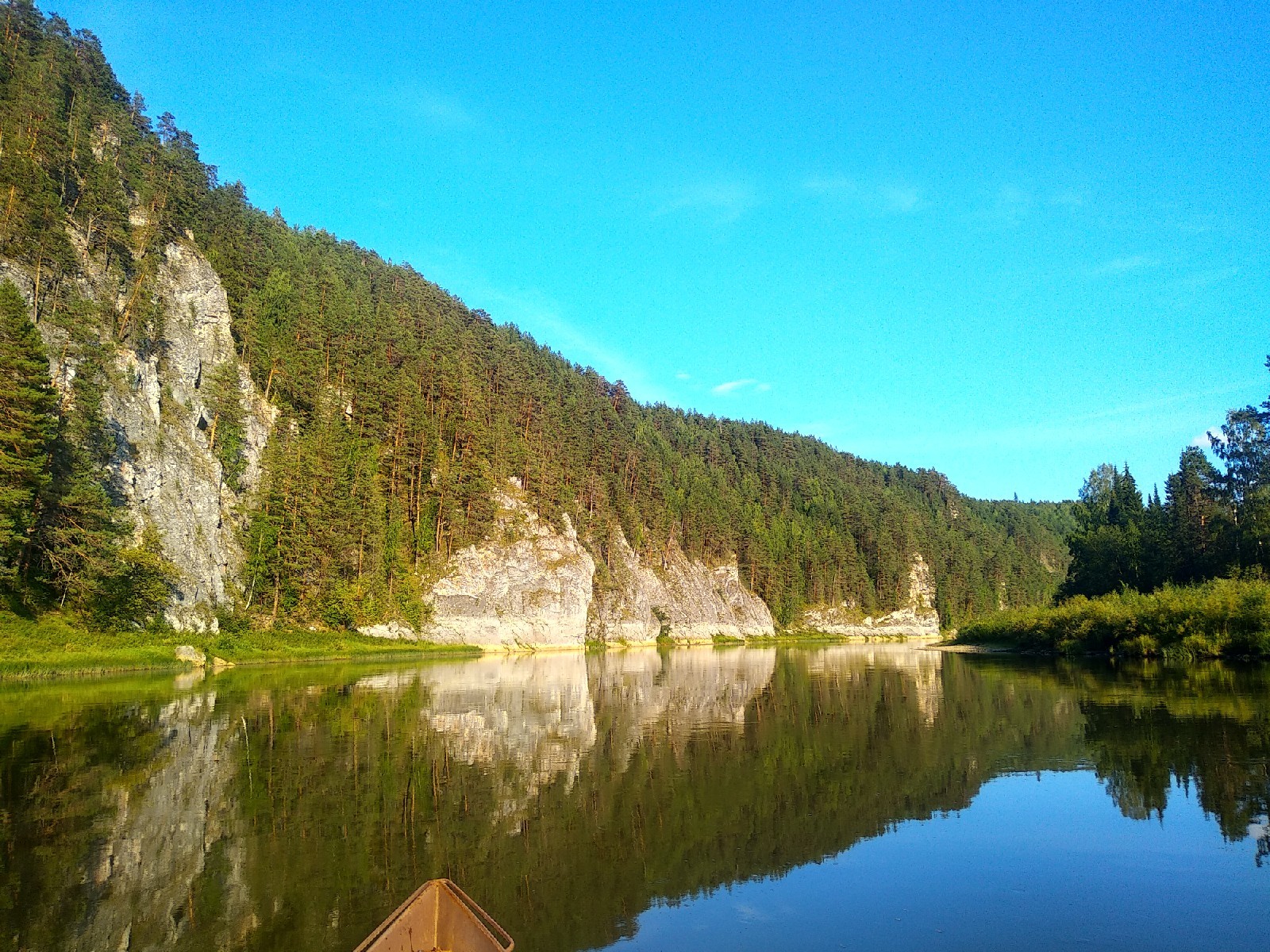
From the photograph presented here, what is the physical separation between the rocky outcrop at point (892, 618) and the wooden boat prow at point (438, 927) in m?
145

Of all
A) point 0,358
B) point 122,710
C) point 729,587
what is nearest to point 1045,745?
point 122,710

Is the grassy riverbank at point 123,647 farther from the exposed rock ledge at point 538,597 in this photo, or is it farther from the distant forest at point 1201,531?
the distant forest at point 1201,531

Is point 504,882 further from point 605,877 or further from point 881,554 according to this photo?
point 881,554

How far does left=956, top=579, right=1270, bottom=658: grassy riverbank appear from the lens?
146ft

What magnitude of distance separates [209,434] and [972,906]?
67.4m

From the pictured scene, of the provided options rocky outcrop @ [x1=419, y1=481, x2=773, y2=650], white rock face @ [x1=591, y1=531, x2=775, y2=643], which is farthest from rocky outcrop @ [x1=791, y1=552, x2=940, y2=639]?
rocky outcrop @ [x1=419, y1=481, x2=773, y2=650]

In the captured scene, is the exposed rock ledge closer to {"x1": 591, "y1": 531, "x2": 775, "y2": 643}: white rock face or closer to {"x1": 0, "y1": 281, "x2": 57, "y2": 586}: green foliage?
{"x1": 591, "y1": 531, "x2": 775, "y2": 643}: white rock face

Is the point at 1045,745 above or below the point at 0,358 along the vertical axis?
below

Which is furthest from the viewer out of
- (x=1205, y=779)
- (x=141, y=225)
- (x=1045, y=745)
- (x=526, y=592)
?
(x=526, y=592)

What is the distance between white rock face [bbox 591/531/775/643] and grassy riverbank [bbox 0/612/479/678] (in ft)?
145

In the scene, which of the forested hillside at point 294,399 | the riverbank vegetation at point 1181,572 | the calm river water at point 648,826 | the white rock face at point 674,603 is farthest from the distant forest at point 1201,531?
the forested hillside at point 294,399

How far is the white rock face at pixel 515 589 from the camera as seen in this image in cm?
7538

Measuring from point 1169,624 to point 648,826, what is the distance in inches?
2034

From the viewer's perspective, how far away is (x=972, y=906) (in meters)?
10.8
